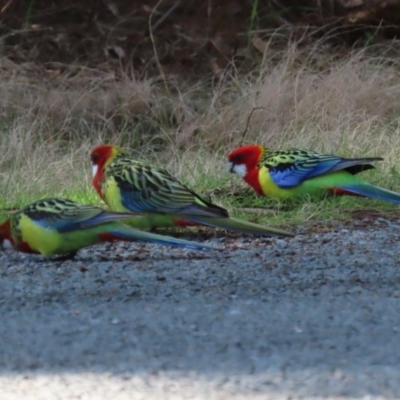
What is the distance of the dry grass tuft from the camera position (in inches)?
346

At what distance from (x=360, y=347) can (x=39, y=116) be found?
761cm

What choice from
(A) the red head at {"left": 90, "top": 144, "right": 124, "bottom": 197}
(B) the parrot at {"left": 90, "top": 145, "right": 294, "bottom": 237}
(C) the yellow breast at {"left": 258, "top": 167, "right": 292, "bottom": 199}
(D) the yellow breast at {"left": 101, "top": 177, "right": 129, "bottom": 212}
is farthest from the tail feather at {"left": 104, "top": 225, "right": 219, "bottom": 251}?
(C) the yellow breast at {"left": 258, "top": 167, "right": 292, "bottom": 199}

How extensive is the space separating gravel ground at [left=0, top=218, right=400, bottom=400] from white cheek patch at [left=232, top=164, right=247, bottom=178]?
4.53 ft

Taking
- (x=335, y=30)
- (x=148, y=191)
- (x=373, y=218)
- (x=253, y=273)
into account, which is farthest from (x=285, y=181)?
(x=335, y=30)

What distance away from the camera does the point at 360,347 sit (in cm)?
337

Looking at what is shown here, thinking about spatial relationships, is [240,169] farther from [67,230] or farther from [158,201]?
[67,230]

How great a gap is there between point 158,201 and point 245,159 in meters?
1.24

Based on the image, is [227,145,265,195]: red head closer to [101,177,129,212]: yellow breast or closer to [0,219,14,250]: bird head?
[101,177,129,212]: yellow breast

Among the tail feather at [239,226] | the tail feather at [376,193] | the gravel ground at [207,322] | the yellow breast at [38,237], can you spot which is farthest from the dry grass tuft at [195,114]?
the gravel ground at [207,322]

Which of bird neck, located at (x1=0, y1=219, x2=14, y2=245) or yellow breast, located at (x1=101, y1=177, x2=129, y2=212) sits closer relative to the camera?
bird neck, located at (x1=0, y1=219, x2=14, y2=245)

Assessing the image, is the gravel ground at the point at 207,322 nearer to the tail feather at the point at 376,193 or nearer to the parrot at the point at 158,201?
the parrot at the point at 158,201

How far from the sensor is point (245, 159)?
6754mm

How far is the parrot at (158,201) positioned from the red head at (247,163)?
872 millimetres

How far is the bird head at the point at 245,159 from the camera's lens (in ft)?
22.1
